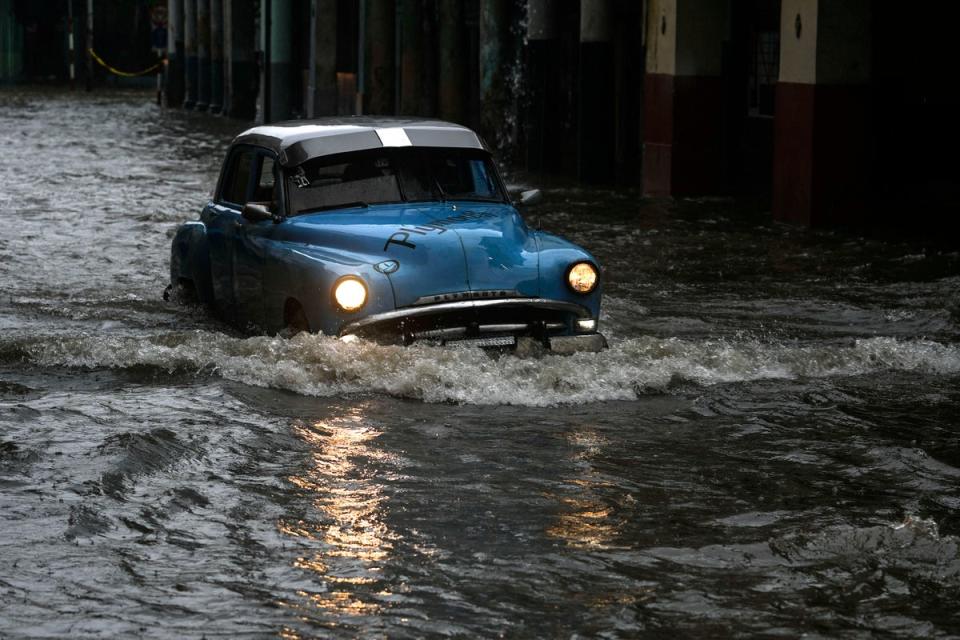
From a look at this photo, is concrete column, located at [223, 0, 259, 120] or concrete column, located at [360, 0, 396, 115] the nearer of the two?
concrete column, located at [360, 0, 396, 115]

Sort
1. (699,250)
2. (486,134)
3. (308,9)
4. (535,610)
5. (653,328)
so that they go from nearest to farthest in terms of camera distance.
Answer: (535,610), (653,328), (699,250), (486,134), (308,9)

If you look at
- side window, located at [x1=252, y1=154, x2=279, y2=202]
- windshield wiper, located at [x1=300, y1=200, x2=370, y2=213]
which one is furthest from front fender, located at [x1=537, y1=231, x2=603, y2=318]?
side window, located at [x1=252, y1=154, x2=279, y2=202]

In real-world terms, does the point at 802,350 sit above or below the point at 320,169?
below

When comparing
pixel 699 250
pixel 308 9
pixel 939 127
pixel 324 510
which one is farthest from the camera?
pixel 308 9

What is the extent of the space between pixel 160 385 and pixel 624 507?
137 inches

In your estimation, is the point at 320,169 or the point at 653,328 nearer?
the point at 320,169

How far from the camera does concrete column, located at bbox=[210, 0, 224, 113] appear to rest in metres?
48.8

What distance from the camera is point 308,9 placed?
4338 cm

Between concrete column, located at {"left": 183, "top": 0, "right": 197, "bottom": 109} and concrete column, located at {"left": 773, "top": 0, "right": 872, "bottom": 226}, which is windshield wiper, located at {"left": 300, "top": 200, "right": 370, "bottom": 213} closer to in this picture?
concrete column, located at {"left": 773, "top": 0, "right": 872, "bottom": 226}

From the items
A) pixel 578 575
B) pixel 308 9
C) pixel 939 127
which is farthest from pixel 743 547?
pixel 308 9

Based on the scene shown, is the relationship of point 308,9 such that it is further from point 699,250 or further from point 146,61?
point 146,61

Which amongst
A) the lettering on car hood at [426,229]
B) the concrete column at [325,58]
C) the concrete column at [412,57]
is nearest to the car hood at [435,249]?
the lettering on car hood at [426,229]

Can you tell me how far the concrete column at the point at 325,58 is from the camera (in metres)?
36.6

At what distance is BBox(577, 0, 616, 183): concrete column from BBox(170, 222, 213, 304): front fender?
1241 centimetres
